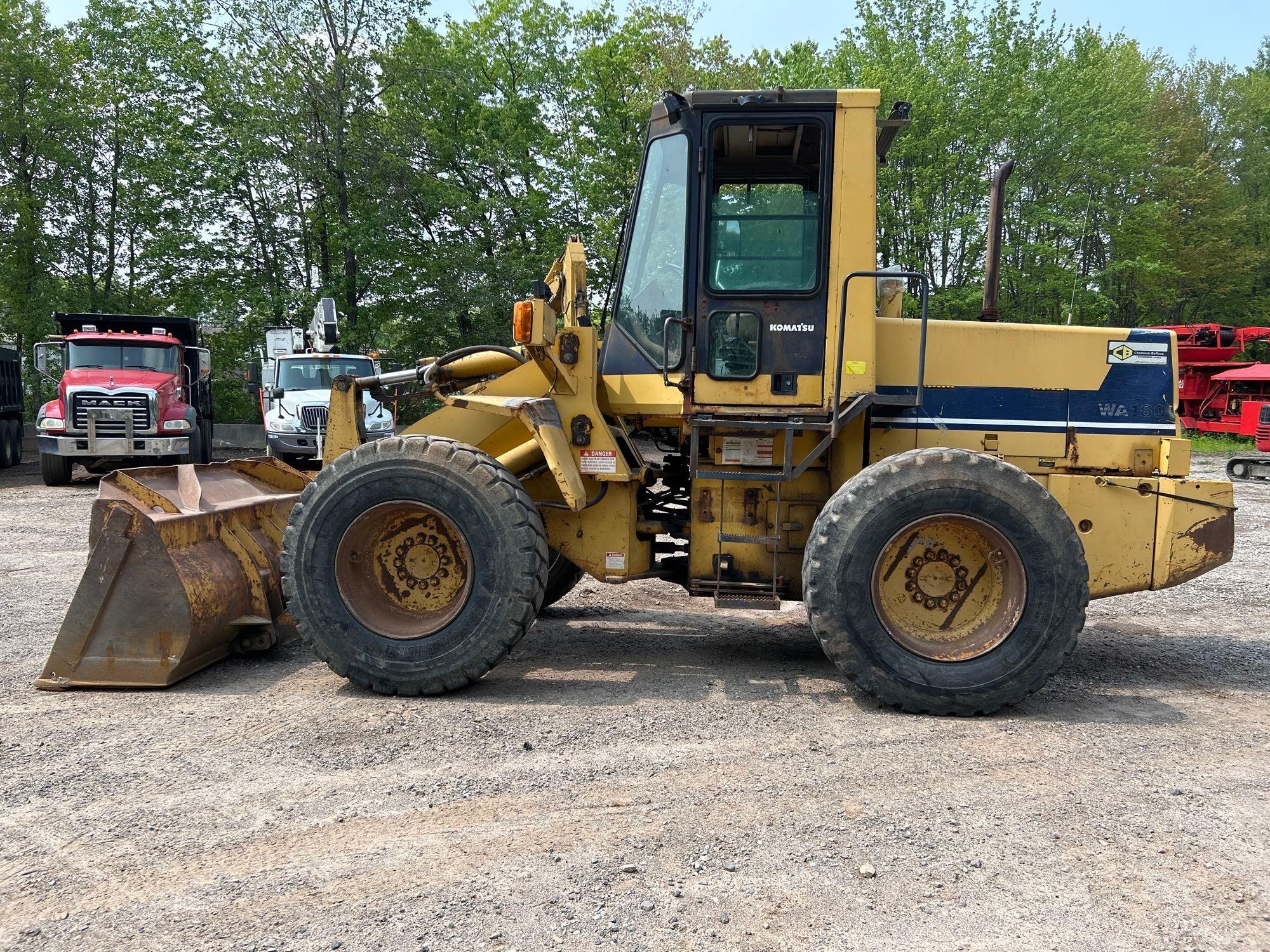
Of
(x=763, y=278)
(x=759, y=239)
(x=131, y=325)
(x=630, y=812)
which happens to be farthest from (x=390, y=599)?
(x=131, y=325)

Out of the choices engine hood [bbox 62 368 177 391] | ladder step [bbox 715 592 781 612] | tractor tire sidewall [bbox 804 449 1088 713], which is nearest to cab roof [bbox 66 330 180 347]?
engine hood [bbox 62 368 177 391]

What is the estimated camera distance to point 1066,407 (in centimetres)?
500

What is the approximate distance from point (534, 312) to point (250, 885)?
2980 mm

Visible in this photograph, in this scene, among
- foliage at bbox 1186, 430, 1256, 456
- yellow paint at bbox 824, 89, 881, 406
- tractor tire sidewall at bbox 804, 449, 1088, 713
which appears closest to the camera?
tractor tire sidewall at bbox 804, 449, 1088, 713

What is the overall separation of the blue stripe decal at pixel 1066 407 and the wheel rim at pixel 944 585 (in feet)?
2.49

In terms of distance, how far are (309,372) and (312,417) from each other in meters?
1.26

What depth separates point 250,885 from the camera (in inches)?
111

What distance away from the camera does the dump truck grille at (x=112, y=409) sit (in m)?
Result: 14.8

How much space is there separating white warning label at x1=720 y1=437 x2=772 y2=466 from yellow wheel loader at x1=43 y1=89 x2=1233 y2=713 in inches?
0.6

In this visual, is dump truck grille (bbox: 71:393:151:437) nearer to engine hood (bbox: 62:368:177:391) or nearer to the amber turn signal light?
engine hood (bbox: 62:368:177:391)

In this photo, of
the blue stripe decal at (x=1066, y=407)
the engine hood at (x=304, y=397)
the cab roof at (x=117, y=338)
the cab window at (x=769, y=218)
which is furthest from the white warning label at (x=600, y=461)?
the cab roof at (x=117, y=338)

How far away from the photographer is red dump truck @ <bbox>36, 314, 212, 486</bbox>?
1484 cm

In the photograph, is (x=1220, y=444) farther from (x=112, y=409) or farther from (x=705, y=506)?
(x=112, y=409)

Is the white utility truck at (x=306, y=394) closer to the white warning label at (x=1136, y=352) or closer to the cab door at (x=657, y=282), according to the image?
the cab door at (x=657, y=282)
